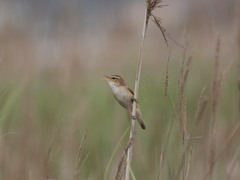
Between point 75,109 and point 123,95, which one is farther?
point 75,109

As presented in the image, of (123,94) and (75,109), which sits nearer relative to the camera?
(123,94)

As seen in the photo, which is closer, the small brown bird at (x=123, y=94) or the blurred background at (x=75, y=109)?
the blurred background at (x=75, y=109)

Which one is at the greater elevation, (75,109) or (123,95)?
(123,95)

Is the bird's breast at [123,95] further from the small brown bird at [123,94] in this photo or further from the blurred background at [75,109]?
the blurred background at [75,109]

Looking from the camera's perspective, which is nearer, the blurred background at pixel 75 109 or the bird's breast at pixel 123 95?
the blurred background at pixel 75 109

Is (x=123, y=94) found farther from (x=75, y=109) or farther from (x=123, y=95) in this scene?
(x=75, y=109)

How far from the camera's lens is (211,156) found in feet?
7.14

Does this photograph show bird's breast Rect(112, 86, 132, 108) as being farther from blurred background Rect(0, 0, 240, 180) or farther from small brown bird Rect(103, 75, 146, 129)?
blurred background Rect(0, 0, 240, 180)

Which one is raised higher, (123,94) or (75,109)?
(123,94)

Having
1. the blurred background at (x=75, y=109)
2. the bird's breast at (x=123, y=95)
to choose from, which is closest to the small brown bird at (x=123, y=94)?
the bird's breast at (x=123, y=95)

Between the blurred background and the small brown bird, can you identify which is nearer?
the blurred background

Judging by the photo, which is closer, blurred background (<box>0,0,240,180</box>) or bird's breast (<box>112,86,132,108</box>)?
blurred background (<box>0,0,240,180</box>)

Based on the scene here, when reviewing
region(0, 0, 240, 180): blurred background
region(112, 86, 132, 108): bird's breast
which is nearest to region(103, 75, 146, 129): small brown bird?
region(112, 86, 132, 108): bird's breast

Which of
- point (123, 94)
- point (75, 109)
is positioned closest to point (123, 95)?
point (123, 94)
